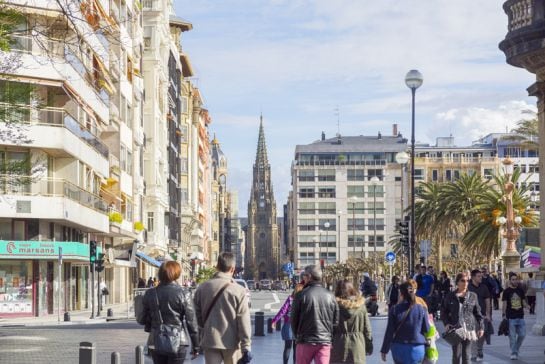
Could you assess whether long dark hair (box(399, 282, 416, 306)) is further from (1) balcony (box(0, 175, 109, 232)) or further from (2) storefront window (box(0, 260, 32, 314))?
(2) storefront window (box(0, 260, 32, 314))

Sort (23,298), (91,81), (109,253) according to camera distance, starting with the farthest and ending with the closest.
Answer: (109,253), (91,81), (23,298)

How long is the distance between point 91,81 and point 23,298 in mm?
10637

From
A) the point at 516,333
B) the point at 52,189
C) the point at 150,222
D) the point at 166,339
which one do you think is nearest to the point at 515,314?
the point at 516,333

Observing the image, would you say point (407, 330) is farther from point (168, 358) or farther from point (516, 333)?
point (516, 333)

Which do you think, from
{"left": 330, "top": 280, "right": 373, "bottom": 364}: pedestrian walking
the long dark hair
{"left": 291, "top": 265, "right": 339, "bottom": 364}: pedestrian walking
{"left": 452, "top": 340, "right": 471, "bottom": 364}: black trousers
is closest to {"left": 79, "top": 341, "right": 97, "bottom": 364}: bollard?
{"left": 291, "top": 265, "right": 339, "bottom": 364}: pedestrian walking

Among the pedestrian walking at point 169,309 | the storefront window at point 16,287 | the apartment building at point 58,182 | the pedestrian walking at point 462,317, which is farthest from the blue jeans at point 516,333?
the storefront window at point 16,287

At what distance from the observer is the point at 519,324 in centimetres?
2344

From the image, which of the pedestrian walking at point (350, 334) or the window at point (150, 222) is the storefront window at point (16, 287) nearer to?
the window at point (150, 222)

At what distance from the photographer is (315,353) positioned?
13.6 meters

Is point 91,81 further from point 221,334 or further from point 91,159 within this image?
point 221,334

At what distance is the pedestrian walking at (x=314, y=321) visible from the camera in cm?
1361

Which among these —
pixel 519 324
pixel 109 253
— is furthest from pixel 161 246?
pixel 519 324

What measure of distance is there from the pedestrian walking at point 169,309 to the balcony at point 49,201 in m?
32.2

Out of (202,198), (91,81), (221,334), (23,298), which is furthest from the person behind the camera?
(202,198)
